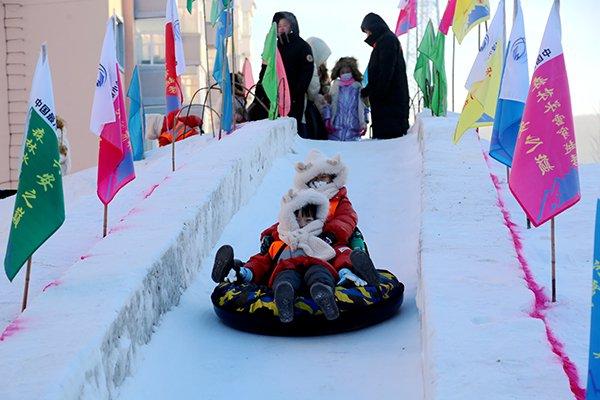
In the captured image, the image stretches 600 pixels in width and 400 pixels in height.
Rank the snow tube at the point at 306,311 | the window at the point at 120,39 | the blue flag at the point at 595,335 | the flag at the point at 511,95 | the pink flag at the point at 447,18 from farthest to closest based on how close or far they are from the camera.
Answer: the window at the point at 120,39 → the pink flag at the point at 447,18 → the flag at the point at 511,95 → the snow tube at the point at 306,311 → the blue flag at the point at 595,335

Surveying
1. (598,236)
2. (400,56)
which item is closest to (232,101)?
(400,56)

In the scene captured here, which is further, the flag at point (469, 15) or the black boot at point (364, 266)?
the flag at point (469, 15)

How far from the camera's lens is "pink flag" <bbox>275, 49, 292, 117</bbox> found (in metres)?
10.8

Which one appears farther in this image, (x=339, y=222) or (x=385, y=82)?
(x=385, y=82)

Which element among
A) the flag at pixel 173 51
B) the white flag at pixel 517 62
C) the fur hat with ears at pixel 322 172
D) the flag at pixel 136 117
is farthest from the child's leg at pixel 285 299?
the flag at pixel 136 117

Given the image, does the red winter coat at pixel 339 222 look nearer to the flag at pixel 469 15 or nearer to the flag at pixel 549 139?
the flag at pixel 549 139

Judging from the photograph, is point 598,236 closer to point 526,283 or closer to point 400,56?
point 526,283

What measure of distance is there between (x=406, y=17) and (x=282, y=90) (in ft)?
12.0

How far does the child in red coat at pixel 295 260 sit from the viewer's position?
452 cm

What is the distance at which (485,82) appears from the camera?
6.52 meters

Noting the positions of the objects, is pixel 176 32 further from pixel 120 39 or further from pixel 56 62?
pixel 120 39

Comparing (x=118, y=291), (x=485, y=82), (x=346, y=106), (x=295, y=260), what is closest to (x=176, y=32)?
(x=346, y=106)

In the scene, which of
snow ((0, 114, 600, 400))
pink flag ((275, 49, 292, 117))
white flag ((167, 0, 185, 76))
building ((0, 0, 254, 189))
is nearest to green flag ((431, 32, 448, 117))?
pink flag ((275, 49, 292, 117))

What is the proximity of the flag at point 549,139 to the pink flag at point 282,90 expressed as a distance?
6627mm
